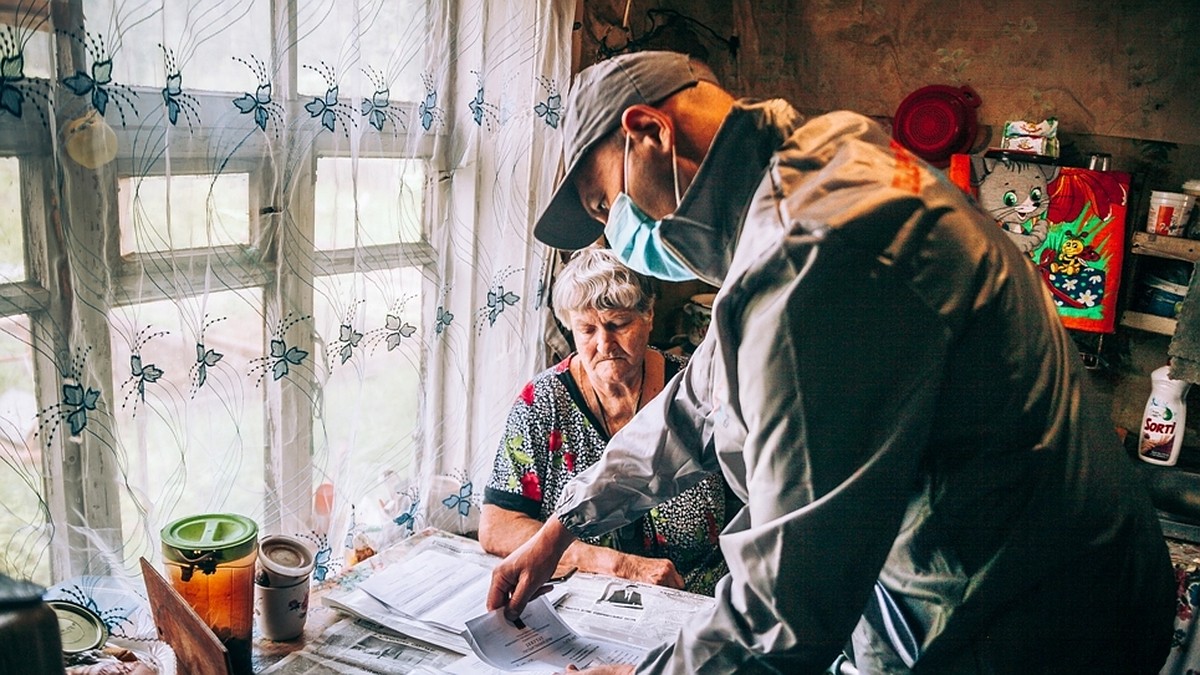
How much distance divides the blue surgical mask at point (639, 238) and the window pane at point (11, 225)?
0.76m

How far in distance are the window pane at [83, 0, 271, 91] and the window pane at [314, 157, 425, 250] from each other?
0.75ft

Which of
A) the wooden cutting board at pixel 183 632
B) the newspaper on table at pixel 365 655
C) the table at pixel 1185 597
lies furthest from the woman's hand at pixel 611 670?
the table at pixel 1185 597

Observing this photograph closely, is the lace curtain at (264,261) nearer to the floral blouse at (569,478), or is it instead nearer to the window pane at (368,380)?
the window pane at (368,380)

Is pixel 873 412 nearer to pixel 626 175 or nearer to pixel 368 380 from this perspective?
pixel 626 175

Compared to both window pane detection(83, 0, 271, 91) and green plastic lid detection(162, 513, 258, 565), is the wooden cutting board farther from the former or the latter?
window pane detection(83, 0, 271, 91)

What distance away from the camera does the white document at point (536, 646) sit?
54.9 inches

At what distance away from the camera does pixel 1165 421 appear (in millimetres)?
2289

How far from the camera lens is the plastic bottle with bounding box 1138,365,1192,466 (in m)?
2.29

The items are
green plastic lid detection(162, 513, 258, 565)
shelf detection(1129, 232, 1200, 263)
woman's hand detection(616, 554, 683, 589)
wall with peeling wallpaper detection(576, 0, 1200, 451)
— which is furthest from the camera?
Answer: wall with peeling wallpaper detection(576, 0, 1200, 451)

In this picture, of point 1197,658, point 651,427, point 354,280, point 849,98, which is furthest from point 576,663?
point 849,98

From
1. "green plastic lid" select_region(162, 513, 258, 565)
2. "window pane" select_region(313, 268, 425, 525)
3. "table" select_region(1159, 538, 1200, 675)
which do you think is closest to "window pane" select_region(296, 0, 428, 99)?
"window pane" select_region(313, 268, 425, 525)

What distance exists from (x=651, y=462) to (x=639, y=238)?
388mm

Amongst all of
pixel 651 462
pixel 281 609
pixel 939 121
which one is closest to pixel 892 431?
pixel 651 462

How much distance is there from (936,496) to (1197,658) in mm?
1239
